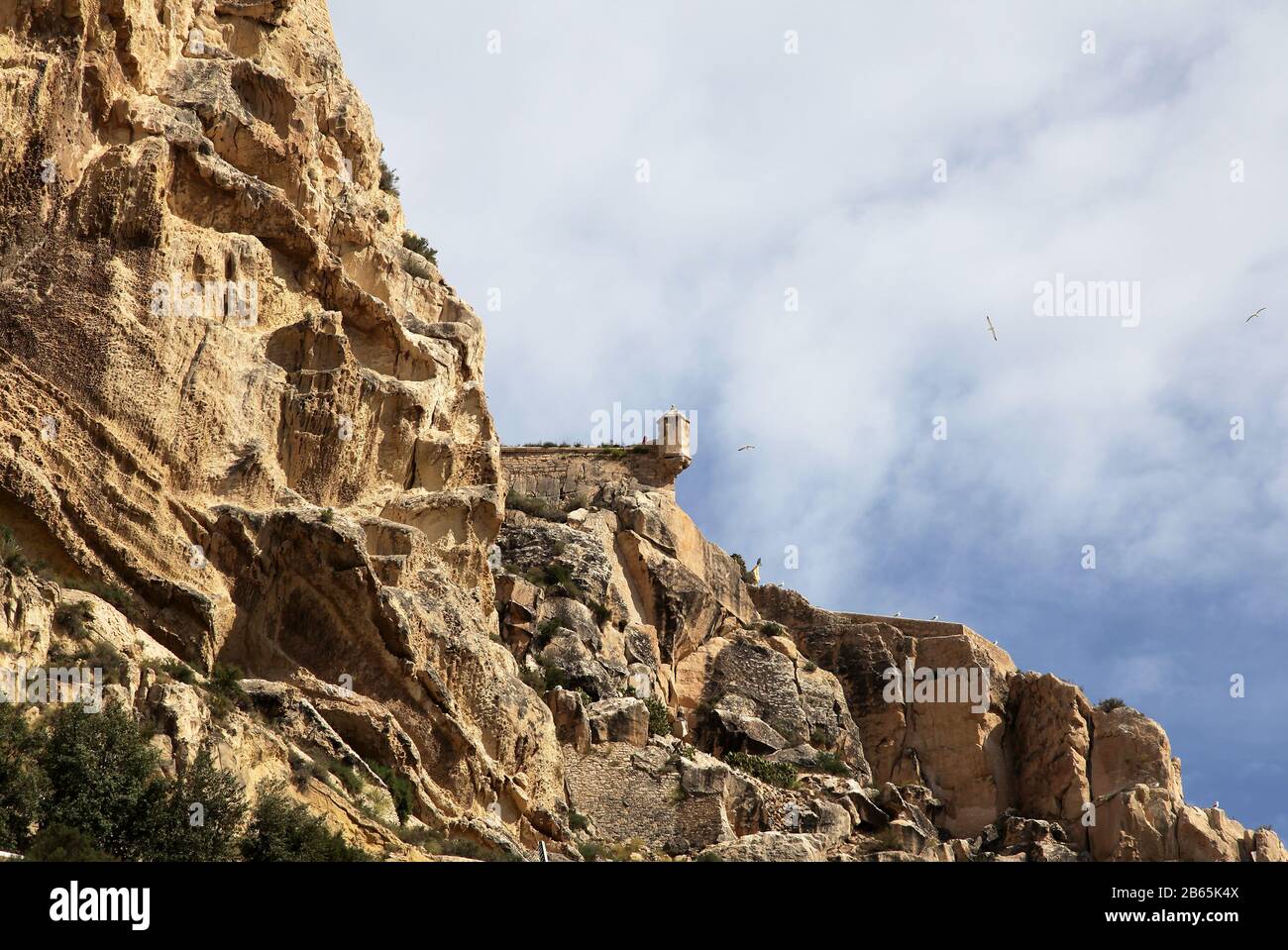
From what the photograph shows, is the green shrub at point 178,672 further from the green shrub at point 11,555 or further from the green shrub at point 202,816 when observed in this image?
the green shrub at point 11,555

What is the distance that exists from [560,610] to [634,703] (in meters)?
4.61

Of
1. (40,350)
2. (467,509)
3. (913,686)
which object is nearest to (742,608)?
(913,686)

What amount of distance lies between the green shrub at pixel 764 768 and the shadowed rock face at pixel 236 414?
1066cm

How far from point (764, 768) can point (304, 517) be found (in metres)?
18.7

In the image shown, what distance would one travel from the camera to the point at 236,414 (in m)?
33.7

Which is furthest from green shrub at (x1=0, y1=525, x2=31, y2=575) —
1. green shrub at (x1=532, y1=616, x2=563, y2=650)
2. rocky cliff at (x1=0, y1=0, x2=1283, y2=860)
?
green shrub at (x1=532, y1=616, x2=563, y2=650)

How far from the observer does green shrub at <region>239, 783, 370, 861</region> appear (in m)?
25.9

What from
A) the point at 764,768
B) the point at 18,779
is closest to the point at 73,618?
the point at 18,779

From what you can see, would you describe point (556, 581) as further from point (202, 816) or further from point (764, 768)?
point (202, 816)

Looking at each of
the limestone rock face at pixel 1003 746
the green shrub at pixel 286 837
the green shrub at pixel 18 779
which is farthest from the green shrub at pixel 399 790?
the limestone rock face at pixel 1003 746

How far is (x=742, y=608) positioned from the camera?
2256 inches

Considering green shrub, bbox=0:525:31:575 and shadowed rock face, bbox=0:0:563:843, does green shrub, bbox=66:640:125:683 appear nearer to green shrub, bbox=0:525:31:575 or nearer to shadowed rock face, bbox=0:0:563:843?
green shrub, bbox=0:525:31:575

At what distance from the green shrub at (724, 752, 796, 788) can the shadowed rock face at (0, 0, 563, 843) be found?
35.0ft

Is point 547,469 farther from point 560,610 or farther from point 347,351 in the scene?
point 347,351
